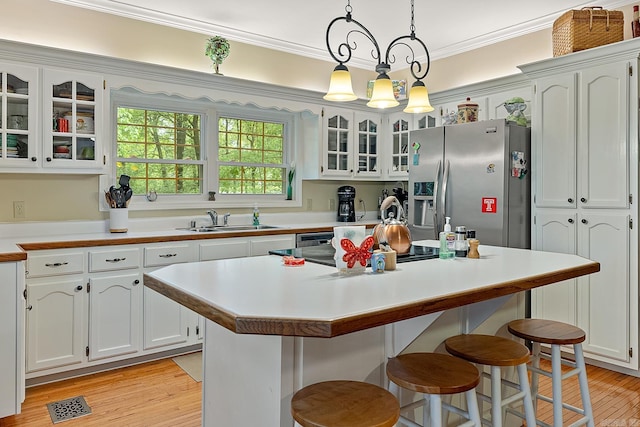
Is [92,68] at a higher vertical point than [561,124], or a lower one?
higher

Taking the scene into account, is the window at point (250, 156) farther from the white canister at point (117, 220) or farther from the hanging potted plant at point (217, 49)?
the white canister at point (117, 220)

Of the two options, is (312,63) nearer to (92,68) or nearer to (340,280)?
(92,68)

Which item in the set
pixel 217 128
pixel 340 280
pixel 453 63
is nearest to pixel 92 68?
pixel 217 128

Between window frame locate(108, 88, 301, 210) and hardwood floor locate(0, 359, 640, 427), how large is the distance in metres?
1.35

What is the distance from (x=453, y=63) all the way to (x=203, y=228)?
298cm

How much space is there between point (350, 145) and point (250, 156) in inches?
40.8

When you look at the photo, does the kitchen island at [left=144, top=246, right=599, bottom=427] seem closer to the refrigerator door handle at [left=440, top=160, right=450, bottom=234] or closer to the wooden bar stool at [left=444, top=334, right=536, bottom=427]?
the wooden bar stool at [left=444, top=334, right=536, bottom=427]

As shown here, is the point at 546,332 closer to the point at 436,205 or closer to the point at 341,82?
the point at 341,82

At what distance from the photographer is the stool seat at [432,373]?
1538 mm

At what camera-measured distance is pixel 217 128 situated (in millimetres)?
4379

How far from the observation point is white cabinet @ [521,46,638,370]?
313 centimetres

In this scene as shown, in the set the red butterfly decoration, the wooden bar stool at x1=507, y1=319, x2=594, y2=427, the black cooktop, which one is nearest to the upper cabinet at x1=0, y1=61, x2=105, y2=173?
the black cooktop

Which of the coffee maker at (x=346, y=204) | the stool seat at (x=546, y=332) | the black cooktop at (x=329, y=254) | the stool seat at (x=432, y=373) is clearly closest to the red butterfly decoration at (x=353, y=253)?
the black cooktop at (x=329, y=254)

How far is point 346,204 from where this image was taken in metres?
5.02
